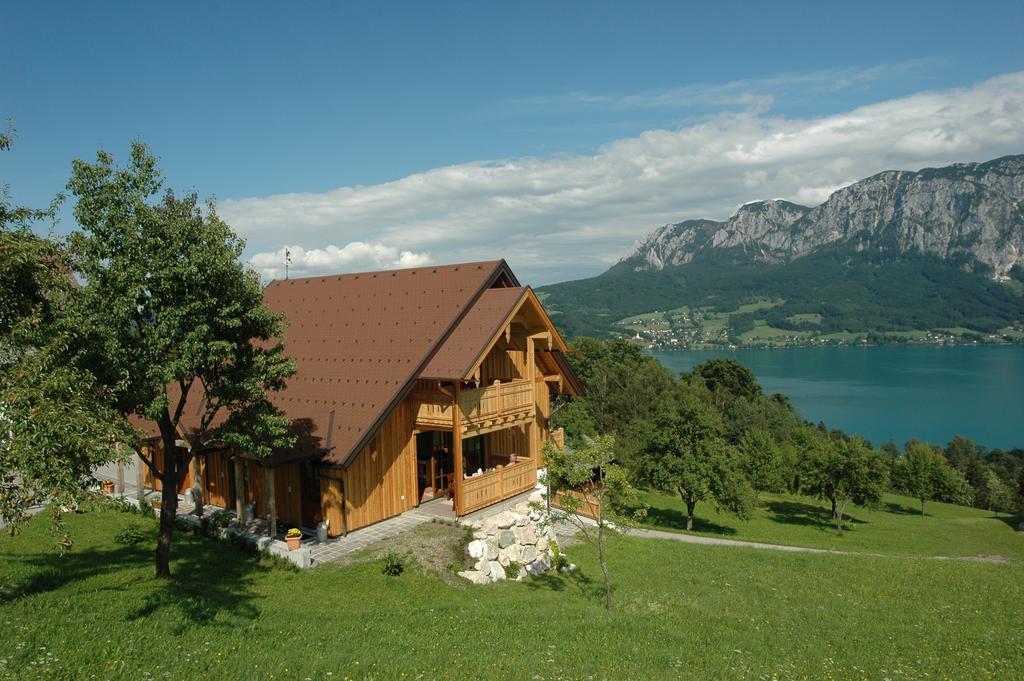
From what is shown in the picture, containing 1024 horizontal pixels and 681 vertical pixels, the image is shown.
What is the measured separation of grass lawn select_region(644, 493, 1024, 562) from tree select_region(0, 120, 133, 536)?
70.4 feet

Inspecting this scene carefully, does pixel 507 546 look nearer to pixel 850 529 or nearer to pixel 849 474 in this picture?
pixel 849 474

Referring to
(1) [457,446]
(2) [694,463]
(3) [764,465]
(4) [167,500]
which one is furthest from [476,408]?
(3) [764,465]

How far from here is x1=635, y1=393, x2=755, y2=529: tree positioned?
2597 centimetres

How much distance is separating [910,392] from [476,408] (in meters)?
→ 143

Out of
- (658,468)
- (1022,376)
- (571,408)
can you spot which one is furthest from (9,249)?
(1022,376)

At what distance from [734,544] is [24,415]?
18.6 meters

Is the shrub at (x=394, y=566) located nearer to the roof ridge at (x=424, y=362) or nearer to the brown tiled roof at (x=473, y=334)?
the roof ridge at (x=424, y=362)

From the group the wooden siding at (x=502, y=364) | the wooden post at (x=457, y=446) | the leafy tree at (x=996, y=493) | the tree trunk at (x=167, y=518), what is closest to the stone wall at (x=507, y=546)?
the wooden post at (x=457, y=446)

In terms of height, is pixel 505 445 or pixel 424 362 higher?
pixel 424 362

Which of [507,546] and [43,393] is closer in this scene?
[43,393]

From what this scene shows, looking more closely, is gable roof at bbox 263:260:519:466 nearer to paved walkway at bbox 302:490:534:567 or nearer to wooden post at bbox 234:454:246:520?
wooden post at bbox 234:454:246:520

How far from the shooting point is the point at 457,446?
15977 mm

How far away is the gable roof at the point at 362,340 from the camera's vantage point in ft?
50.5

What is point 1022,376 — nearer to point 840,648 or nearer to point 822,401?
point 822,401
